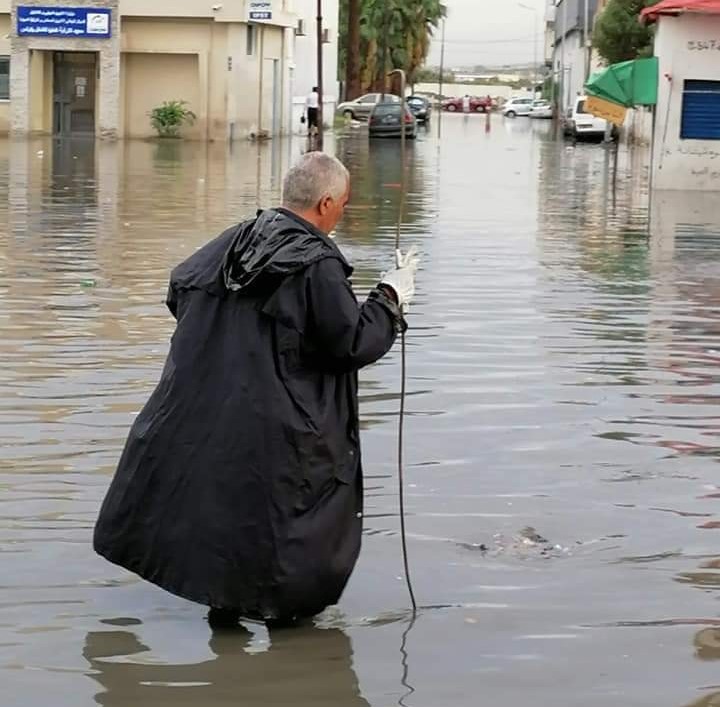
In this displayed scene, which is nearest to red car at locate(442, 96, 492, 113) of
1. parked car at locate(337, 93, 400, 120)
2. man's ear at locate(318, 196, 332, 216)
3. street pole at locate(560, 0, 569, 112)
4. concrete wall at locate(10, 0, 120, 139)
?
street pole at locate(560, 0, 569, 112)

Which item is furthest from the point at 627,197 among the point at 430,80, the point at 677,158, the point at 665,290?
the point at 430,80

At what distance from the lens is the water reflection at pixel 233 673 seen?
5.07 meters

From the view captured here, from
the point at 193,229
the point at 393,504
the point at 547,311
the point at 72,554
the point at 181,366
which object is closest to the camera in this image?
the point at 181,366

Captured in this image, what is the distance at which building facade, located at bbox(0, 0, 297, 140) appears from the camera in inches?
1857

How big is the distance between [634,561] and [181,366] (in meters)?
2.23

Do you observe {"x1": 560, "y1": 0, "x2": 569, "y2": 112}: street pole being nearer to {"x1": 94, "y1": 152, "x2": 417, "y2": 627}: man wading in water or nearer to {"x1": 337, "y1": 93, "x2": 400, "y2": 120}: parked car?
{"x1": 337, "y1": 93, "x2": 400, "y2": 120}: parked car

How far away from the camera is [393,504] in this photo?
24.2 feet

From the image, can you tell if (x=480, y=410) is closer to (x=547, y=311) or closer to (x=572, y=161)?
(x=547, y=311)

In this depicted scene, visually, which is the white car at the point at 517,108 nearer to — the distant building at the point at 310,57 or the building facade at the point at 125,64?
the distant building at the point at 310,57

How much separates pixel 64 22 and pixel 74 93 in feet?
8.18

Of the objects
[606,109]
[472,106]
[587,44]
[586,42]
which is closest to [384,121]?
[606,109]

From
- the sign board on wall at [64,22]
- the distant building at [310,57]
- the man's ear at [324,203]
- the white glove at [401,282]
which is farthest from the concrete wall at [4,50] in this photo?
the man's ear at [324,203]

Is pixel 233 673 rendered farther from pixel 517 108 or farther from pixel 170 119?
pixel 517 108

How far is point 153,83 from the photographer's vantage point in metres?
49.2
